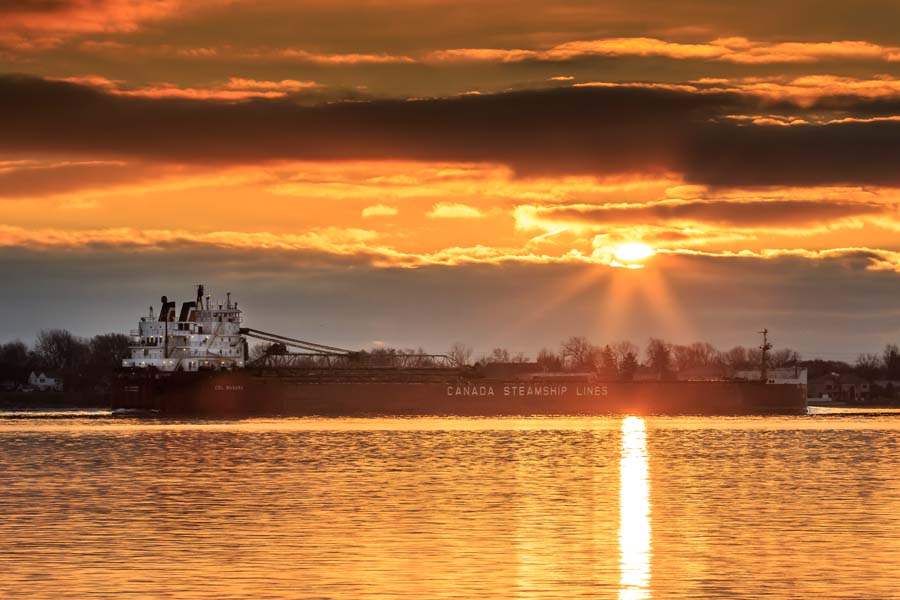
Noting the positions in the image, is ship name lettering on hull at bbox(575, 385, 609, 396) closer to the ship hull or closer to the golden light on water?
the ship hull

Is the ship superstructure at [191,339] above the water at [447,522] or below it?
above

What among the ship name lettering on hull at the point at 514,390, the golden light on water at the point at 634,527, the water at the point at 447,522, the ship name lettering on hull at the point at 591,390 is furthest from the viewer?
the ship name lettering on hull at the point at 591,390

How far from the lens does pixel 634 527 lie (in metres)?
38.5

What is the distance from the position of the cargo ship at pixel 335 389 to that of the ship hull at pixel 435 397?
0.31ft

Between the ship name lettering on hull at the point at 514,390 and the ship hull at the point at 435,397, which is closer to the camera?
the ship hull at the point at 435,397

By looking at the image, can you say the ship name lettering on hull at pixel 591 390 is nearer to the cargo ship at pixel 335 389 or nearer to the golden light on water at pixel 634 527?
the cargo ship at pixel 335 389

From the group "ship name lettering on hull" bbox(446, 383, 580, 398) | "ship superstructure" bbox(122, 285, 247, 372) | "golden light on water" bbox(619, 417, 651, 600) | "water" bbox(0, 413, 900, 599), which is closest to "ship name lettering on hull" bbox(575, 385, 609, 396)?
"ship name lettering on hull" bbox(446, 383, 580, 398)

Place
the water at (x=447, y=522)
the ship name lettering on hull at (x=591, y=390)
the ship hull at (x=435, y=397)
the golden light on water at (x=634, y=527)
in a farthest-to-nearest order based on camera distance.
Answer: the ship name lettering on hull at (x=591, y=390) → the ship hull at (x=435, y=397) → the water at (x=447, y=522) → the golden light on water at (x=634, y=527)

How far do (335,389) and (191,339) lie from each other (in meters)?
16.2

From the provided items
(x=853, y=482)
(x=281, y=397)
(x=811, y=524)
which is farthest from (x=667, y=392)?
(x=811, y=524)

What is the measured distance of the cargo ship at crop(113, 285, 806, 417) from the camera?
474ft

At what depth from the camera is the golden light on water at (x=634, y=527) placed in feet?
94.4

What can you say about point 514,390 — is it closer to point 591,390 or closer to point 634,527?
point 591,390

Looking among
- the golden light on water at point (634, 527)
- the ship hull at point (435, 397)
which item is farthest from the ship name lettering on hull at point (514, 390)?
the golden light on water at point (634, 527)
